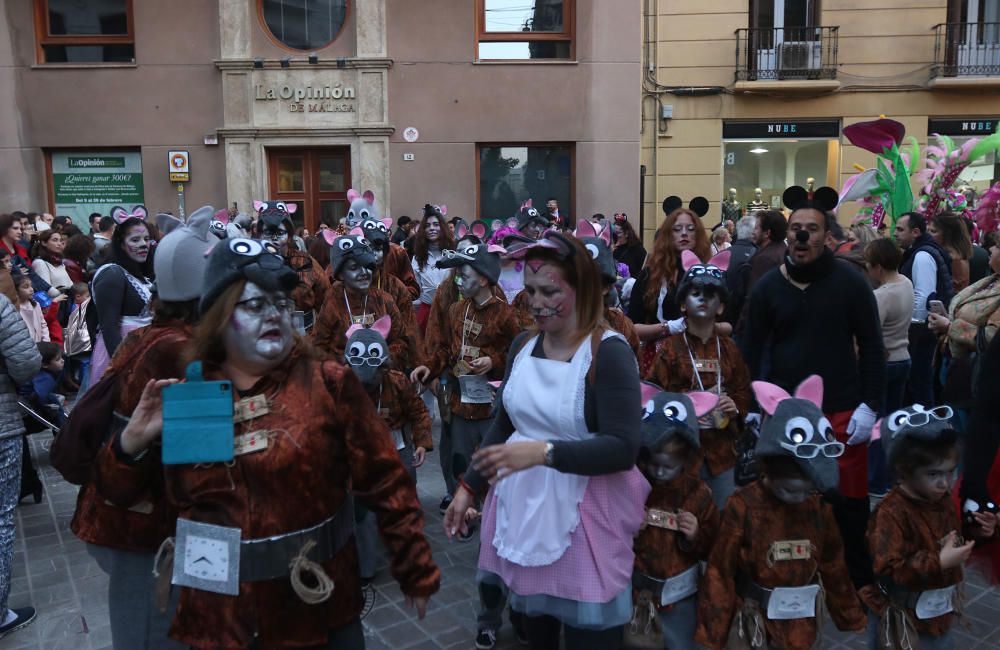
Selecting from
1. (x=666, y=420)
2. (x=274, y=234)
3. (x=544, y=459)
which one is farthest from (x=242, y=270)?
(x=274, y=234)

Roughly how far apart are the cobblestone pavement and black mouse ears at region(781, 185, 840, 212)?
7.16ft

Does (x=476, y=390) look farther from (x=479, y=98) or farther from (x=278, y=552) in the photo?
(x=479, y=98)

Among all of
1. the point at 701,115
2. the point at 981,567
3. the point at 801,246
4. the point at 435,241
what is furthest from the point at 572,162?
the point at 981,567

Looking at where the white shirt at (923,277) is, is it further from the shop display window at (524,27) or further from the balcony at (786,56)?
the balcony at (786,56)

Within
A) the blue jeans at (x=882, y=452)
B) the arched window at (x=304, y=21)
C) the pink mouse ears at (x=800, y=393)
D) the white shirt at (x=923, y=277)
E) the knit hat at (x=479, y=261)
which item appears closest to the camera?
the pink mouse ears at (x=800, y=393)

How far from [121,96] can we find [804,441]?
14785 mm

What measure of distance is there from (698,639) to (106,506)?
235 centimetres

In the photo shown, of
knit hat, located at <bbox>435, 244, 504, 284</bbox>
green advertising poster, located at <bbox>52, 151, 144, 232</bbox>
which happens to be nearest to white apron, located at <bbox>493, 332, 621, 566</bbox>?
knit hat, located at <bbox>435, 244, 504, 284</bbox>

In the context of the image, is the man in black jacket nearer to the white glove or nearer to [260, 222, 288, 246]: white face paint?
the white glove

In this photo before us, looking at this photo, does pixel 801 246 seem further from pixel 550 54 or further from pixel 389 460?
pixel 550 54

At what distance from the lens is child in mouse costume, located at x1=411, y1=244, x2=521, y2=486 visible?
521 cm

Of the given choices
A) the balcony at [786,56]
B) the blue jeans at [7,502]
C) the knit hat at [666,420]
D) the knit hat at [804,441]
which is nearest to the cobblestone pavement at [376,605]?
the blue jeans at [7,502]

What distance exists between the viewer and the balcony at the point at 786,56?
56.6ft

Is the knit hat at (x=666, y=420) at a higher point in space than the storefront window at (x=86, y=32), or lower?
lower
